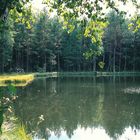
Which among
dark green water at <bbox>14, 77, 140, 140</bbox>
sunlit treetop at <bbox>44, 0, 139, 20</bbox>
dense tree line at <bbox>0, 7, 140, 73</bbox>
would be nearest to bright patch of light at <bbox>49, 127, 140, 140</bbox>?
dark green water at <bbox>14, 77, 140, 140</bbox>

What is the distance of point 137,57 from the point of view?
7544 centimetres

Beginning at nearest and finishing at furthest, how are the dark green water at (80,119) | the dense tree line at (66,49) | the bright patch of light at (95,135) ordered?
the bright patch of light at (95,135) → the dark green water at (80,119) → the dense tree line at (66,49)

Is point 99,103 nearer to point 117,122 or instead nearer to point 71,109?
point 71,109

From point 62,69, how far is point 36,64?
278 inches

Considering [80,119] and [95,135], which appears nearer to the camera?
[95,135]

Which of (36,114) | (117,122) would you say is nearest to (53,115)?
(36,114)

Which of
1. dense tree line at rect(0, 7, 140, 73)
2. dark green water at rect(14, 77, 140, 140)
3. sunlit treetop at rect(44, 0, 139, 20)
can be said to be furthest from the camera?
dense tree line at rect(0, 7, 140, 73)

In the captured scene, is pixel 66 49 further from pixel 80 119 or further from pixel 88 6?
pixel 88 6

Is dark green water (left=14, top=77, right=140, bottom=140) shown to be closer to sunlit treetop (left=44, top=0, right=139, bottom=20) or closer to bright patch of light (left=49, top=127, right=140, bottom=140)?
bright patch of light (left=49, top=127, right=140, bottom=140)

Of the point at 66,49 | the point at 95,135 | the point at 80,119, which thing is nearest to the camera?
the point at 95,135

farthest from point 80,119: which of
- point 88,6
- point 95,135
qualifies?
point 88,6

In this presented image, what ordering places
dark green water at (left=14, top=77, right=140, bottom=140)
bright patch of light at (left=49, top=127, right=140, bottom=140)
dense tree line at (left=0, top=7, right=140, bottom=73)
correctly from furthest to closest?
dense tree line at (left=0, top=7, right=140, bottom=73)
dark green water at (left=14, top=77, right=140, bottom=140)
bright patch of light at (left=49, top=127, right=140, bottom=140)

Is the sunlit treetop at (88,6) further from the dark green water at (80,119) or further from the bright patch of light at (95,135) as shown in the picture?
the bright patch of light at (95,135)

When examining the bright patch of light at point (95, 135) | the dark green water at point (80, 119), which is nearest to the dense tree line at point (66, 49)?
the dark green water at point (80, 119)
